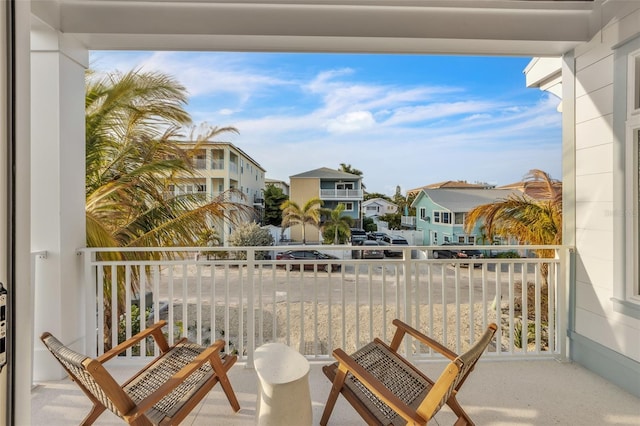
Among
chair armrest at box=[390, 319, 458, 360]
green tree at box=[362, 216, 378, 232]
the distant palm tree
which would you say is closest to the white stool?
chair armrest at box=[390, 319, 458, 360]

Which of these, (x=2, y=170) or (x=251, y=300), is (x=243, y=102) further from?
(x=2, y=170)

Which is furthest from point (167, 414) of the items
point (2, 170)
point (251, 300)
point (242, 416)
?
point (2, 170)

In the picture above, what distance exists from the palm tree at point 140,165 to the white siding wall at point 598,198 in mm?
4000

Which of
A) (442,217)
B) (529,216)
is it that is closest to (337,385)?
(529,216)

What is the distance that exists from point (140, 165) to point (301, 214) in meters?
2.89

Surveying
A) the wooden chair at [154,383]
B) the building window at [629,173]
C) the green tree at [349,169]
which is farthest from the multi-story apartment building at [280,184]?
the building window at [629,173]

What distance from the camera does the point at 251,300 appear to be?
294 centimetres

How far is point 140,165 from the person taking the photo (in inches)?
172

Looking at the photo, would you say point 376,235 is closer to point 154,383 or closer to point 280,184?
point 280,184

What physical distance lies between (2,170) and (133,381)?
1.97 m

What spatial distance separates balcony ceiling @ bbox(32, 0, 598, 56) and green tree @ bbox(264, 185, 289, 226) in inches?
136

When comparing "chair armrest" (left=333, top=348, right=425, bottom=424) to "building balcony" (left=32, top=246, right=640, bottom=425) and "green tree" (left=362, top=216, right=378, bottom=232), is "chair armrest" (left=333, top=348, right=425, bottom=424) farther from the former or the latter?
"green tree" (left=362, top=216, right=378, bottom=232)

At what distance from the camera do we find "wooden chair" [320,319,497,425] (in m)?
1.61

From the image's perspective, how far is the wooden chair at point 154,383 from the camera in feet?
5.44
